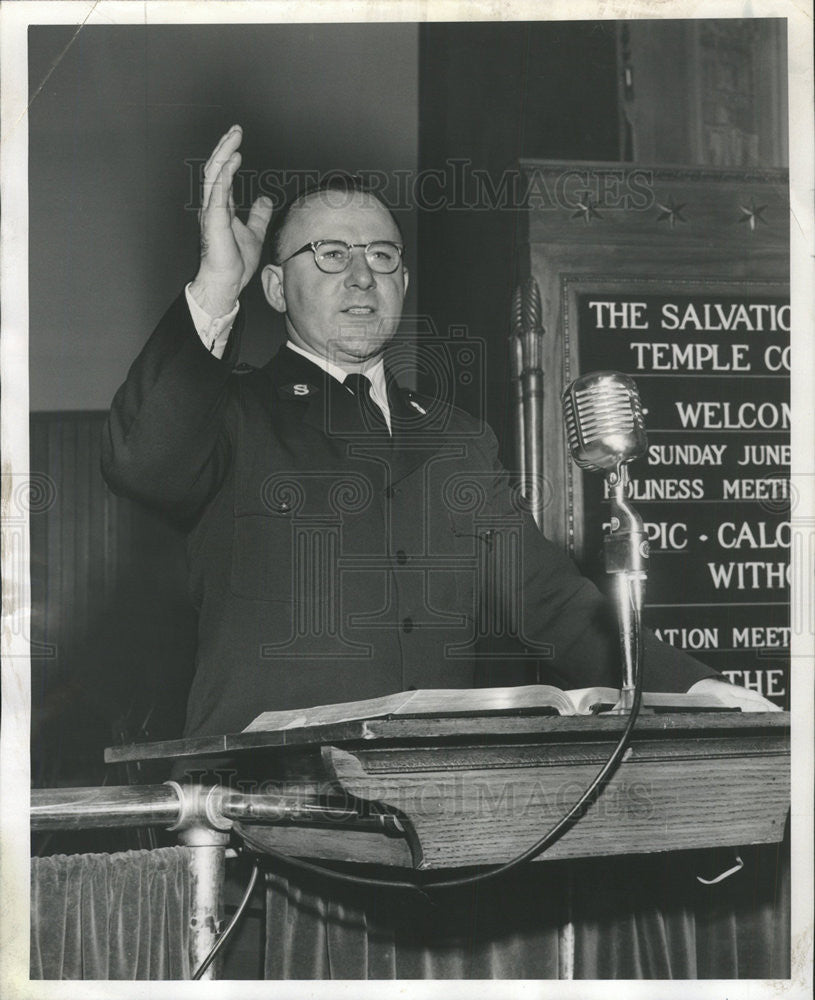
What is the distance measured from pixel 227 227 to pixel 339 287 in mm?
193

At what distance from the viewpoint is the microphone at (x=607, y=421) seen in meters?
1.40

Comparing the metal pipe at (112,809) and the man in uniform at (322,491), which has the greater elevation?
the man in uniform at (322,491)

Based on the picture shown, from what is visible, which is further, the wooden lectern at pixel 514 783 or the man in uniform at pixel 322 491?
the man in uniform at pixel 322 491

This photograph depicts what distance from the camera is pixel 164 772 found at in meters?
1.86

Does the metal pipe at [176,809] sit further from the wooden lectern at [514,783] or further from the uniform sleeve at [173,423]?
the uniform sleeve at [173,423]

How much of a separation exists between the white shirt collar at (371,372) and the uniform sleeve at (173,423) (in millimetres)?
117

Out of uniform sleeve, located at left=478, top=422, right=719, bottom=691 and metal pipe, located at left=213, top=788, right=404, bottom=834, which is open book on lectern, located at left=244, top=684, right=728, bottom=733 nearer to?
metal pipe, located at left=213, top=788, right=404, bottom=834

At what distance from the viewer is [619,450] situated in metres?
1.40

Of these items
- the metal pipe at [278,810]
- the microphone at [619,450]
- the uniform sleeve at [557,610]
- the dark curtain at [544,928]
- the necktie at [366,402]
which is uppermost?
the necktie at [366,402]

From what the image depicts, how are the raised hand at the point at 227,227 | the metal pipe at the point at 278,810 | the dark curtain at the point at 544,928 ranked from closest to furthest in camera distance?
the metal pipe at the point at 278,810 → the dark curtain at the point at 544,928 → the raised hand at the point at 227,227

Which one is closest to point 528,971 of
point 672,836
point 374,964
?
point 374,964

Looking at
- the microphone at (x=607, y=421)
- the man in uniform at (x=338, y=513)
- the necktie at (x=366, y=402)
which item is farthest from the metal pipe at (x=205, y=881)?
the necktie at (x=366, y=402)

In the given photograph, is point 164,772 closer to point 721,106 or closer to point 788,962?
point 788,962

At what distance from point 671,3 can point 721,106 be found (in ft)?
0.66
